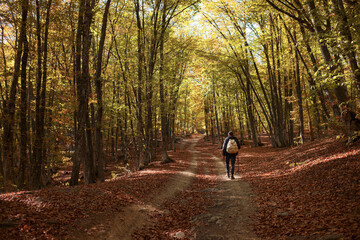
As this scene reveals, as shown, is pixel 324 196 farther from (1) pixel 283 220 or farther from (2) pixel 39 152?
(2) pixel 39 152

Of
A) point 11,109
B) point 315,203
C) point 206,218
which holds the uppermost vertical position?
point 11,109

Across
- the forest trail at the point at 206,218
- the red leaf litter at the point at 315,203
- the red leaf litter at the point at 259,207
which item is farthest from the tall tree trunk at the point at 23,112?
the red leaf litter at the point at 315,203

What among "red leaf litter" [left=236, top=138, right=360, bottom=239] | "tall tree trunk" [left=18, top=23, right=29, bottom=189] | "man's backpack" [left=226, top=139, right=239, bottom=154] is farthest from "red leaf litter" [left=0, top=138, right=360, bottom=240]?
"tall tree trunk" [left=18, top=23, right=29, bottom=189]

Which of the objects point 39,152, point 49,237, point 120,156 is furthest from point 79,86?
point 120,156

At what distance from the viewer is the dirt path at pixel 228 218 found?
17.4 feet

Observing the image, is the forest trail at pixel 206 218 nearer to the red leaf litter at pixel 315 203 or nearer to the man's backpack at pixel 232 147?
the red leaf litter at pixel 315 203

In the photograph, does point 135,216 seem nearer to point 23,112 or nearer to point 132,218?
point 132,218

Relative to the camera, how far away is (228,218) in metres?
6.23

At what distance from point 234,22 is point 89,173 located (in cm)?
1902

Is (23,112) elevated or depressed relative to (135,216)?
elevated

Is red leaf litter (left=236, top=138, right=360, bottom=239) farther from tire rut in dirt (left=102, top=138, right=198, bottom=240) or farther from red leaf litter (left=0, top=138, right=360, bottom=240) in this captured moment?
tire rut in dirt (left=102, top=138, right=198, bottom=240)

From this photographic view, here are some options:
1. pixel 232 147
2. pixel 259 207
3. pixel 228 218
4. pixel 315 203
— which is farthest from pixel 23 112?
pixel 315 203

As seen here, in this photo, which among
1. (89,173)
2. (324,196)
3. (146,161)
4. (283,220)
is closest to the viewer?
(283,220)

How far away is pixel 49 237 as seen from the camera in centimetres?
460
